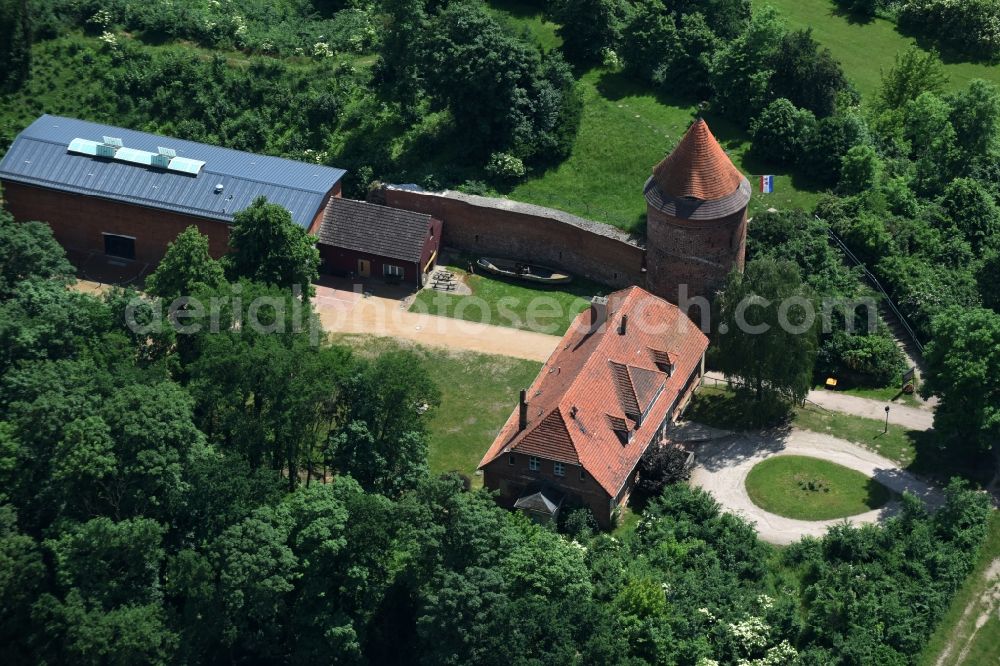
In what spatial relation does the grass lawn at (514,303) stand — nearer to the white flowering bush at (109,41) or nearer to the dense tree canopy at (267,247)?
the dense tree canopy at (267,247)

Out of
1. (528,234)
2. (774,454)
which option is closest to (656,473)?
(774,454)

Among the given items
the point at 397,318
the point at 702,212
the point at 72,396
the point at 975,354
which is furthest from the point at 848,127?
the point at 72,396

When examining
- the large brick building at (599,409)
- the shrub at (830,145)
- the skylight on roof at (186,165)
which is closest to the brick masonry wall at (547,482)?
the large brick building at (599,409)

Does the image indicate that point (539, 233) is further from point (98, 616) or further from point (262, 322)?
point (98, 616)

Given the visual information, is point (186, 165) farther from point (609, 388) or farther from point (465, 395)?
point (609, 388)

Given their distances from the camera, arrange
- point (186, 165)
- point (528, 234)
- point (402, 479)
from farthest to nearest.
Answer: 1. point (528, 234)
2. point (186, 165)
3. point (402, 479)

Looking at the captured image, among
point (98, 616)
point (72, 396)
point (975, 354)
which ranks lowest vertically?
point (98, 616)

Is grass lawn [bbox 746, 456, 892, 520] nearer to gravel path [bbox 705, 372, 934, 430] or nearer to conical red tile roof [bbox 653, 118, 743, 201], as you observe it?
gravel path [bbox 705, 372, 934, 430]
